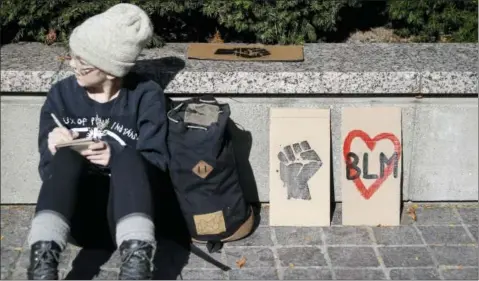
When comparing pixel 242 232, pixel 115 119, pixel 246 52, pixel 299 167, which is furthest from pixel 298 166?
pixel 115 119

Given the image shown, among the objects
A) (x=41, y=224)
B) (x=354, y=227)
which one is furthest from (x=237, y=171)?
(x=41, y=224)

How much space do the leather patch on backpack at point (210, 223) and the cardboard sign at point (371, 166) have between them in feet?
2.29

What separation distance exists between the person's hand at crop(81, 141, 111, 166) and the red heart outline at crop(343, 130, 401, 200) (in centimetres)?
126

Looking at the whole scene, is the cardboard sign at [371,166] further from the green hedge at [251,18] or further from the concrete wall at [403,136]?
the green hedge at [251,18]

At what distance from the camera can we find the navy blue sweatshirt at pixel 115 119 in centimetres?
420

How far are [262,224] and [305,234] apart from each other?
0.76 feet

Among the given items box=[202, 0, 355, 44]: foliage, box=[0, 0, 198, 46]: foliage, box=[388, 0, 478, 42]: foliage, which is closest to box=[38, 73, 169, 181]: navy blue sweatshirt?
box=[0, 0, 198, 46]: foliage

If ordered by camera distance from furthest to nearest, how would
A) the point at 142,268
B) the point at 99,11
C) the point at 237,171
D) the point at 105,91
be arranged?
the point at 99,11, the point at 237,171, the point at 105,91, the point at 142,268

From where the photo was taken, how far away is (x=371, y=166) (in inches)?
183

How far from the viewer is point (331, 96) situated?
182 inches

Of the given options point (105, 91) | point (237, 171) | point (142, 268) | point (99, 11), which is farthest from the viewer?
point (99, 11)

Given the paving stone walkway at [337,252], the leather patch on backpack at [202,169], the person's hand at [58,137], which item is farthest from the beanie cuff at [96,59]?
the paving stone walkway at [337,252]

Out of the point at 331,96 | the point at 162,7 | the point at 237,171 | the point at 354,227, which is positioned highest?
the point at 162,7

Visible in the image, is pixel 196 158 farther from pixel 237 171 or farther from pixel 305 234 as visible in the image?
pixel 305 234
